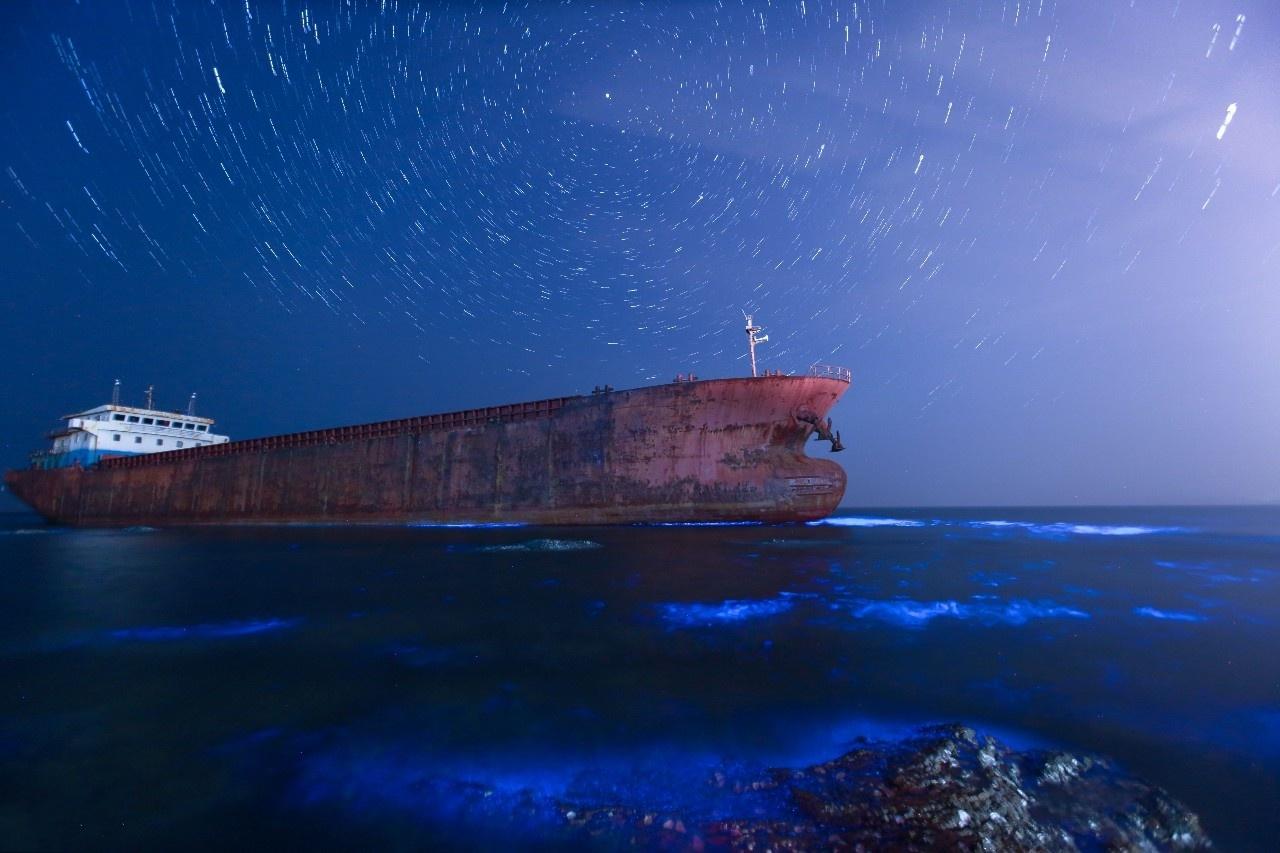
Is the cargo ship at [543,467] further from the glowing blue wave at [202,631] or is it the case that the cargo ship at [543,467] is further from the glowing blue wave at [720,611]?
the glowing blue wave at [202,631]

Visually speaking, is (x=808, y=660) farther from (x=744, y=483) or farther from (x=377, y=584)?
(x=744, y=483)

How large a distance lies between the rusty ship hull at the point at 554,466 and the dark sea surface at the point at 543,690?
25.7ft

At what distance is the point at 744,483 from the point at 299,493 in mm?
21658

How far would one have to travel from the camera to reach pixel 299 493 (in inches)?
1006

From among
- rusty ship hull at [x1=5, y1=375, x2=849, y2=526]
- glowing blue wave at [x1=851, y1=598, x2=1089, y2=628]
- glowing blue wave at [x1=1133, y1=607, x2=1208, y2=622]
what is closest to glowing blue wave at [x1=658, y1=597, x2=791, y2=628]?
glowing blue wave at [x1=851, y1=598, x2=1089, y2=628]

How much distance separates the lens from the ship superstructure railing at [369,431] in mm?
21875

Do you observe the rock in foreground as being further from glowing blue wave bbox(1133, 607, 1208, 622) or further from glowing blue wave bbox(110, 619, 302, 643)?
glowing blue wave bbox(1133, 607, 1208, 622)

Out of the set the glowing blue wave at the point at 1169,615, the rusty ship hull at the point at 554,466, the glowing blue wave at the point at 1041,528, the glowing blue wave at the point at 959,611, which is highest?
the rusty ship hull at the point at 554,466

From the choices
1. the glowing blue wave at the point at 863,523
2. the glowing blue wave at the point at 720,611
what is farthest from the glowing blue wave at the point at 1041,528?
the glowing blue wave at the point at 720,611

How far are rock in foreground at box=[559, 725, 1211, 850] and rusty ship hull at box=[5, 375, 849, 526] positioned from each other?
15.3 metres

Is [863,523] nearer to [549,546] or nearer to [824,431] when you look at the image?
[824,431]

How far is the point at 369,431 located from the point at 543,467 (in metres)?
10.1

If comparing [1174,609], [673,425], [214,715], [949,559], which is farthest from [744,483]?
[214,715]

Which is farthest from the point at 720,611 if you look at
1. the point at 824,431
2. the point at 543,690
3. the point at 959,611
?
the point at 824,431
